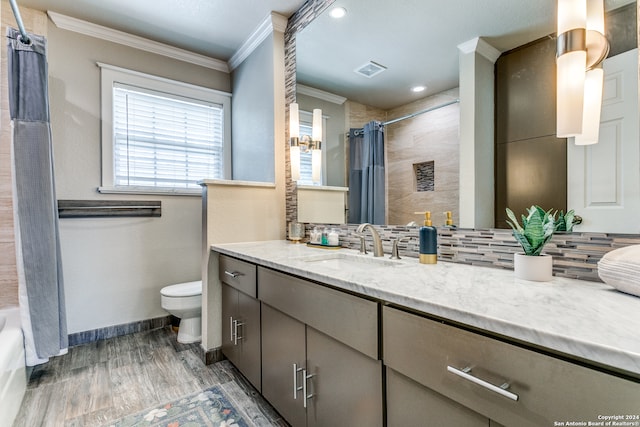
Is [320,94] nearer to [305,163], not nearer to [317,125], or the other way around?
[317,125]

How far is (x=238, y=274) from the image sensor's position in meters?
1.79

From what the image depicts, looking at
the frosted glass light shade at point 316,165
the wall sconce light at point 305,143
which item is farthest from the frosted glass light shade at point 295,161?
the frosted glass light shade at point 316,165

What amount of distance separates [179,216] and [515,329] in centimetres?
284

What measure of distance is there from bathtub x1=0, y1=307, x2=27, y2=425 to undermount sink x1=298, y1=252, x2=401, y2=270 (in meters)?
1.48

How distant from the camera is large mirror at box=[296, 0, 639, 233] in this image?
1.24 m

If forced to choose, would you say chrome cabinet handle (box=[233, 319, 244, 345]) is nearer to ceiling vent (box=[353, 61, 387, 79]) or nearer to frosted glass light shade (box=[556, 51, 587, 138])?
ceiling vent (box=[353, 61, 387, 79])

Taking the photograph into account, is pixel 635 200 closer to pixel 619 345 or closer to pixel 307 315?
pixel 619 345

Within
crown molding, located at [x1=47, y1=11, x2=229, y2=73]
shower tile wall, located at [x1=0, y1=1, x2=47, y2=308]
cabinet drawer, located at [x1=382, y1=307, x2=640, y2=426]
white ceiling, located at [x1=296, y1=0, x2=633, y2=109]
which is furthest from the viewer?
crown molding, located at [x1=47, y1=11, x2=229, y2=73]

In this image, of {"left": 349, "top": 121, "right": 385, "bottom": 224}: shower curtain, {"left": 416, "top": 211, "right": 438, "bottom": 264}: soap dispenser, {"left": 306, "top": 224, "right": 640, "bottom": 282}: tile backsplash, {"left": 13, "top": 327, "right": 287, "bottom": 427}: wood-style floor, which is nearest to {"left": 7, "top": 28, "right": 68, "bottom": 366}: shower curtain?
{"left": 13, "top": 327, "right": 287, "bottom": 427}: wood-style floor

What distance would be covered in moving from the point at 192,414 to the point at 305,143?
6.00 ft

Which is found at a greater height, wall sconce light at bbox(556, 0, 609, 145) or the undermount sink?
wall sconce light at bbox(556, 0, 609, 145)

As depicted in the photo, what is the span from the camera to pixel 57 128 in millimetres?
2383

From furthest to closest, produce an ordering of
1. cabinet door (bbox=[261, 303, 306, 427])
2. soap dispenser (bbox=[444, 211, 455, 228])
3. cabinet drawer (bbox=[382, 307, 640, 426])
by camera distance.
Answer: soap dispenser (bbox=[444, 211, 455, 228]), cabinet door (bbox=[261, 303, 306, 427]), cabinet drawer (bbox=[382, 307, 640, 426])

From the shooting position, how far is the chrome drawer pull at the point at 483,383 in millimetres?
620
